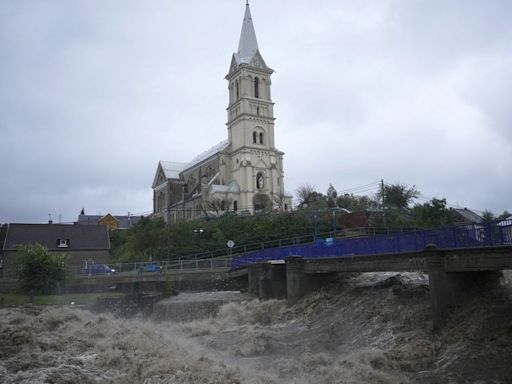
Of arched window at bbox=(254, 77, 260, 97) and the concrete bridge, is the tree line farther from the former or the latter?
arched window at bbox=(254, 77, 260, 97)

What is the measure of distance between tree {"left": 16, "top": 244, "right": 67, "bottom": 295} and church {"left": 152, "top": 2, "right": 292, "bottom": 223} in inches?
1316

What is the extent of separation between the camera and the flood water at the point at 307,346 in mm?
14977

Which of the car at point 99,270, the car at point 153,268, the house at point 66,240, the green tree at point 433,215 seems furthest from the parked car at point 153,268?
the green tree at point 433,215

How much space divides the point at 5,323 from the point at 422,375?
72.0 ft

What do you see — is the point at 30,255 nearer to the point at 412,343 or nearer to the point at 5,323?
the point at 5,323

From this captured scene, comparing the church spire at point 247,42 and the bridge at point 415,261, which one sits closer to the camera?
the bridge at point 415,261

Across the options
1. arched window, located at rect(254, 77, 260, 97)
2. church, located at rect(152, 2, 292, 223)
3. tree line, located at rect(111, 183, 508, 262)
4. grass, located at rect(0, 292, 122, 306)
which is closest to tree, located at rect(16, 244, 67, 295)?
grass, located at rect(0, 292, 122, 306)

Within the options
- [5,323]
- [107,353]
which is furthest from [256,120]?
[107,353]

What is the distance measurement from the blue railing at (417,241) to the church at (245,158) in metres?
44.9

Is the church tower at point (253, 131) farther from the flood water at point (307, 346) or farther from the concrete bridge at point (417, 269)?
the flood water at point (307, 346)

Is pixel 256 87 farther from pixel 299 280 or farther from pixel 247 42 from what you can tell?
pixel 299 280

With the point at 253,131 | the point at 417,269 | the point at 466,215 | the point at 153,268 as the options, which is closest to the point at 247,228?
the point at 153,268

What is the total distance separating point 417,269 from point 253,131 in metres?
66.0

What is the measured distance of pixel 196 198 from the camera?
89000 millimetres
